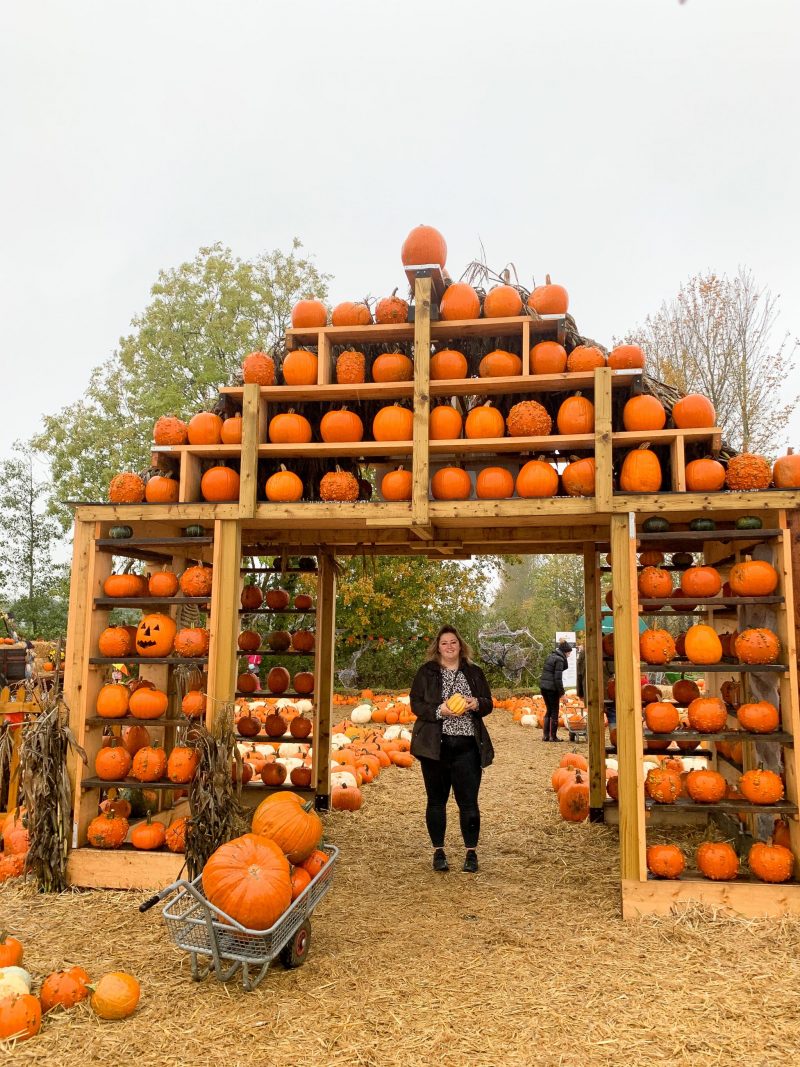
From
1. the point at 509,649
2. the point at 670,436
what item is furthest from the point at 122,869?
the point at 509,649

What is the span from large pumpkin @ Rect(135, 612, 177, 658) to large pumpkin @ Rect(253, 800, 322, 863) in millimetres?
1890

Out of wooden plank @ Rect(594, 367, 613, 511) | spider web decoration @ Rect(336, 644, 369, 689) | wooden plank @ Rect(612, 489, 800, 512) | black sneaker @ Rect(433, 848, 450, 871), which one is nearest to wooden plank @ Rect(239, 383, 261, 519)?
wooden plank @ Rect(594, 367, 613, 511)

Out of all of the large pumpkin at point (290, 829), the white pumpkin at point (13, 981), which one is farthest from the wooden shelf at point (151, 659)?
the white pumpkin at point (13, 981)

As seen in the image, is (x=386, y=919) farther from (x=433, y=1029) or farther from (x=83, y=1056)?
(x=83, y=1056)

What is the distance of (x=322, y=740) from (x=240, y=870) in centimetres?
406

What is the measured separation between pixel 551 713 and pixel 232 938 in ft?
32.3

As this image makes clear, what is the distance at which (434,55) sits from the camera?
7.50 ft

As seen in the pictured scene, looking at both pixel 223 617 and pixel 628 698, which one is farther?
pixel 223 617

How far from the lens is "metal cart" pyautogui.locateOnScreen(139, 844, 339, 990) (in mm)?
3764

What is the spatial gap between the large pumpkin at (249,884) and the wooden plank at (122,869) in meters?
1.75

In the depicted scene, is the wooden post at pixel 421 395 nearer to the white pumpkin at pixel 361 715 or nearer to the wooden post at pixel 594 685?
the wooden post at pixel 594 685

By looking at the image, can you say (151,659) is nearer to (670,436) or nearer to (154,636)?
(154,636)

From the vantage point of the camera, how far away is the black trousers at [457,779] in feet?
19.5

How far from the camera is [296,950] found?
13.9 ft
